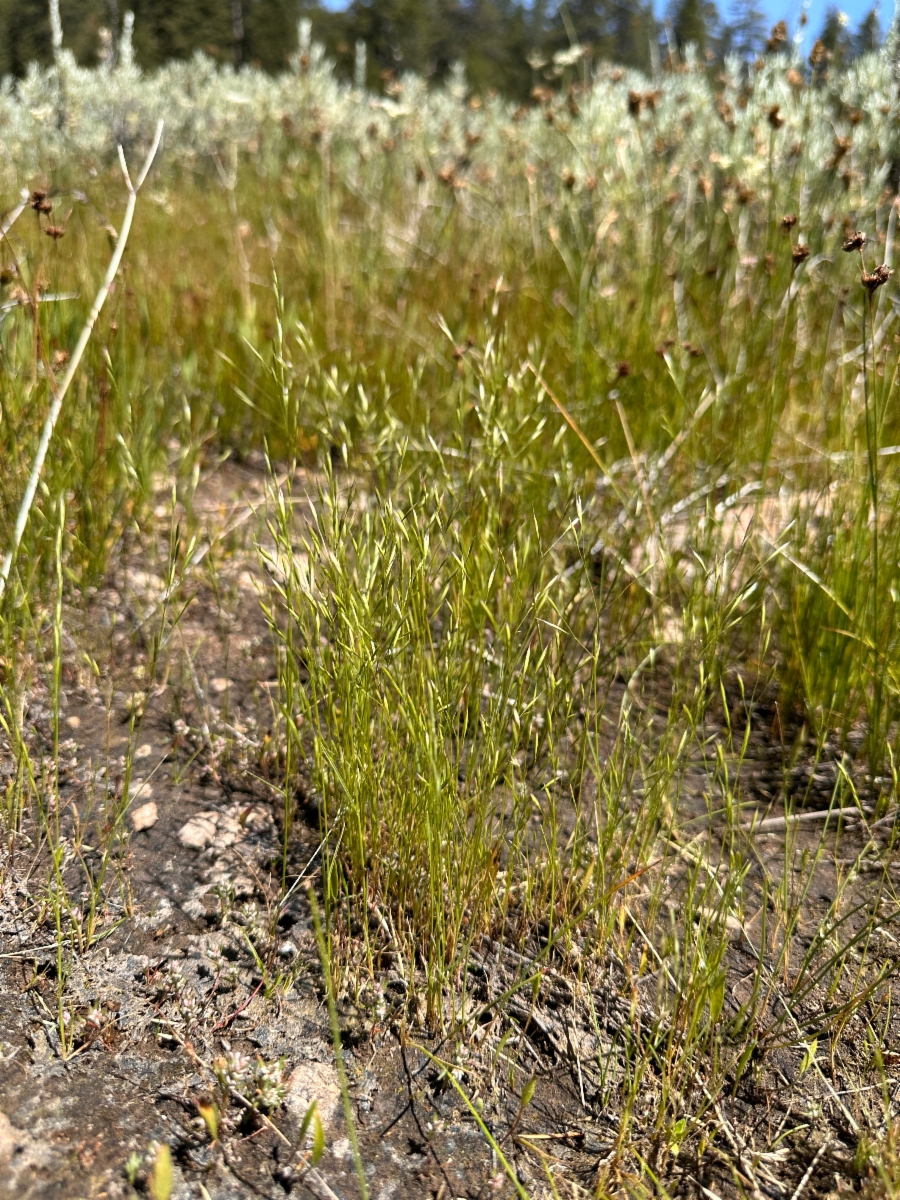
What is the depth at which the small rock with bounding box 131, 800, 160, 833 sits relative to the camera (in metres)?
1.61

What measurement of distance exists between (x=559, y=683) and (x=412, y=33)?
120 feet

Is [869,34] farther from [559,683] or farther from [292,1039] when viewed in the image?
[292,1039]

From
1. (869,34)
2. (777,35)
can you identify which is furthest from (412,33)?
(777,35)

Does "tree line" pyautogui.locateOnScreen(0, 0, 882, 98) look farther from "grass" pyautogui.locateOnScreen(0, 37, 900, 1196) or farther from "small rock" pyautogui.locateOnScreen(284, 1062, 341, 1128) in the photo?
"small rock" pyautogui.locateOnScreen(284, 1062, 341, 1128)

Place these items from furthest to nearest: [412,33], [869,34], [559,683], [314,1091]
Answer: [412,33]
[869,34]
[559,683]
[314,1091]

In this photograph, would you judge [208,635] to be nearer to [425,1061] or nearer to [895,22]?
[425,1061]

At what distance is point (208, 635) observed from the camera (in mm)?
2143

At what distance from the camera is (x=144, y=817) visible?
162cm

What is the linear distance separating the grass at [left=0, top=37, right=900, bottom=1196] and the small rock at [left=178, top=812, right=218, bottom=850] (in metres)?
0.12

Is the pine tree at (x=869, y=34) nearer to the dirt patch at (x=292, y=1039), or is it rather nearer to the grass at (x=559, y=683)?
the grass at (x=559, y=683)

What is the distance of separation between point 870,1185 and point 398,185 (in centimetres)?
737

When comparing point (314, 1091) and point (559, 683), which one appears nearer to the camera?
point (314, 1091)

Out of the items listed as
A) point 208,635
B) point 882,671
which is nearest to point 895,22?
point 882,671

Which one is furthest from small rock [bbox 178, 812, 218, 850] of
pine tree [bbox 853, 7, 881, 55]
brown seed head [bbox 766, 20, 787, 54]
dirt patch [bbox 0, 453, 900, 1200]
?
pine tree [bbox 853, 7, 881, 55]
